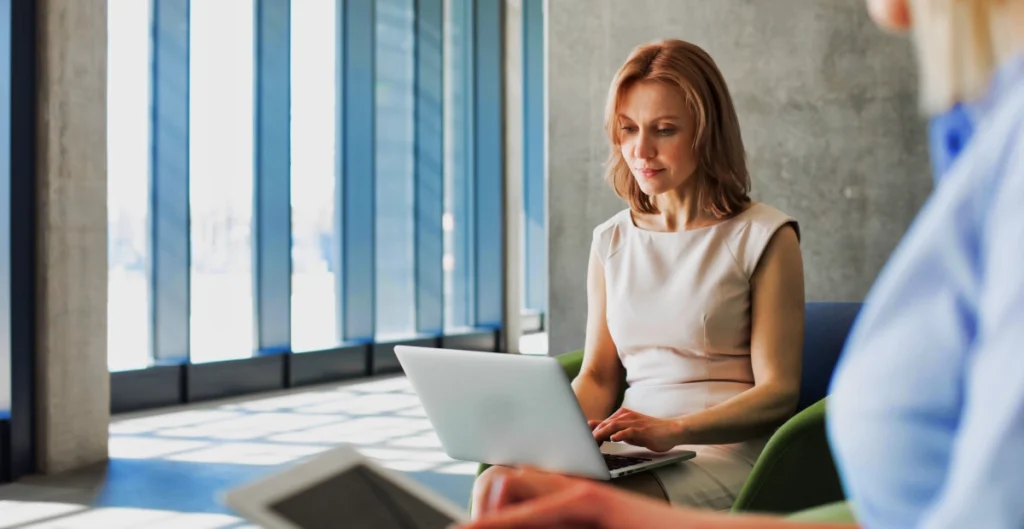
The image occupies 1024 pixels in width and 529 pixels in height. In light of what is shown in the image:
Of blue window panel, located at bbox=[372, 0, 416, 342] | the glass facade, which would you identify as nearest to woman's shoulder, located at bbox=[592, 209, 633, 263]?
the glass facade

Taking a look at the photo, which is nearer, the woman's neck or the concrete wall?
the woman's neck

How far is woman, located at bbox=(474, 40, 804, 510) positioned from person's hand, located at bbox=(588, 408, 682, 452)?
0.10 m

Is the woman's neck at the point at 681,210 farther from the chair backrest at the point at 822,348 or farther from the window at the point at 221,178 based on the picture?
the window at the point at 221,178

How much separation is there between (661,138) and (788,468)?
73 cm

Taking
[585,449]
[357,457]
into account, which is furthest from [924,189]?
[357,457]

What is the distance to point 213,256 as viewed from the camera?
6922 millimetres

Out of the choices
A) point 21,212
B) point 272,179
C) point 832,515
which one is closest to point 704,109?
point 832,515

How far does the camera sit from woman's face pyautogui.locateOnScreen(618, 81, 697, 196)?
2.10 m

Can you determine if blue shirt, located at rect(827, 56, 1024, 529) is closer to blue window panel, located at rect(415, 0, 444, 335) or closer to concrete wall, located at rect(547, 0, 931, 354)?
concrete wall, located at rect(547, 0, 931, 354)

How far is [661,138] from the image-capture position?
2.11 metres

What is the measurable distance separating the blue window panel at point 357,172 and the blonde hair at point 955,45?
7.56 meters

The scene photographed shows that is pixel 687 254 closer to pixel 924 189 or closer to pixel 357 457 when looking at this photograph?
pixel 357 457

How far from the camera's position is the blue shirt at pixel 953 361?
0.55 meters

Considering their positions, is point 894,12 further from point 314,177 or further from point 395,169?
point 395,169
